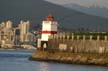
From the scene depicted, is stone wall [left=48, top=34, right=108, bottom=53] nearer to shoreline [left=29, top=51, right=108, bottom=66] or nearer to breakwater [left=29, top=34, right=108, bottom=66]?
breakwater [left=29, top=34, right=108, bottom=66]

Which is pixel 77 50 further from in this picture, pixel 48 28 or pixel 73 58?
pixel 48 28

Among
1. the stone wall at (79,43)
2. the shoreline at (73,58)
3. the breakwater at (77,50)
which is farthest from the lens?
the stone wall at (79,43)

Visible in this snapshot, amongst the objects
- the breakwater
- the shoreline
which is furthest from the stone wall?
the shoreline

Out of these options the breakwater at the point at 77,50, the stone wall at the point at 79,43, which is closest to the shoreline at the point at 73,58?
the breakwater at the point at 77,50

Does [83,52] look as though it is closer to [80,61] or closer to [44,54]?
[80,61]

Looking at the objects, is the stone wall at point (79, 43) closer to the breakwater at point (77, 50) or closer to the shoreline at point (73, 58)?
the breakwater at point (77, 50)

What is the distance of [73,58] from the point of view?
65562 millimetres

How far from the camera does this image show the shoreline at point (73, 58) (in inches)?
2379

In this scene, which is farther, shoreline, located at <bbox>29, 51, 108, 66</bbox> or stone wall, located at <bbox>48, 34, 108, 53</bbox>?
stone wall, located at <bbox>48, 34, 108, 53</bbox>

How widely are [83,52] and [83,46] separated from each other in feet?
5.84

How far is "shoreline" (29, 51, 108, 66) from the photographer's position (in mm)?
60416

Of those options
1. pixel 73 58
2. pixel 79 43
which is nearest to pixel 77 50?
pixel 79 43

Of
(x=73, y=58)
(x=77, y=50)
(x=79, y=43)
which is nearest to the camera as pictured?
(x=73, y=58)

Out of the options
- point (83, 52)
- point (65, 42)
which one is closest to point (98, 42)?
point (83, 52)
